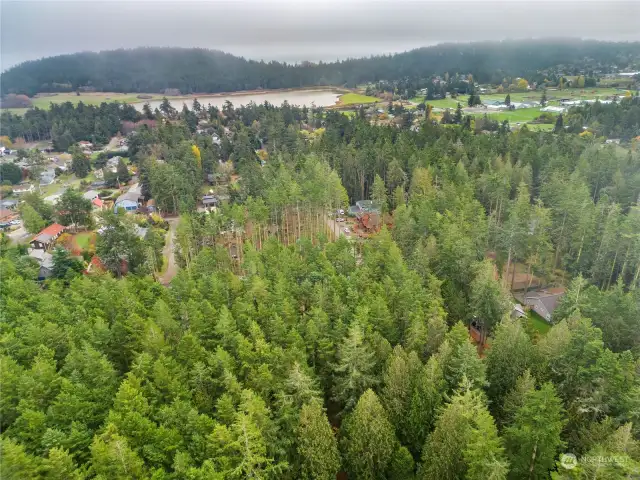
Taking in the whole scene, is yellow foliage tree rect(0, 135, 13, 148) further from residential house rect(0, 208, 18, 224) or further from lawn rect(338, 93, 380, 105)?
lawn rect(338, 93, 380, 105)

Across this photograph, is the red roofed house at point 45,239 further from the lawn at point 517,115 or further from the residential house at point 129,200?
the lawn at point 517,115

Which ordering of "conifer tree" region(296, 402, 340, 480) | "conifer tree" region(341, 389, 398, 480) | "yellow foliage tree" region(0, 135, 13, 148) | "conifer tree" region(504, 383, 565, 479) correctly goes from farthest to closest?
"yellow foliage tree" region(0, 135, 13, 148)
"conifer tree" region(341, 389, 398, 480)
"conifer tree" region(296, 402, 340, 480)
"conifer tree" region(504, 383, 565, 479)

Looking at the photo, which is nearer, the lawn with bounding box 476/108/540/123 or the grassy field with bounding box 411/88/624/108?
the lawn with bounding box 476/108/540/123

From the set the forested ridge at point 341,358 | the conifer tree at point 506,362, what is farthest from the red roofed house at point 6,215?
the conifer tree at point 506,362

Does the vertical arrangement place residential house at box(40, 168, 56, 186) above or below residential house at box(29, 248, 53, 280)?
above

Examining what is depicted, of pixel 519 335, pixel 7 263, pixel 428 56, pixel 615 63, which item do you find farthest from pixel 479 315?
pixel 428 56

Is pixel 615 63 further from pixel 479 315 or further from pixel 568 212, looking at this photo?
pixel 479 315

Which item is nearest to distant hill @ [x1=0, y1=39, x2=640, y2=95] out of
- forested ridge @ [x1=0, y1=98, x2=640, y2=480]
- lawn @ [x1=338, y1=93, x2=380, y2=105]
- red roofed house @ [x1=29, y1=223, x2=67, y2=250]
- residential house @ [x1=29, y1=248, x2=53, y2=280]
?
lawn @ [x1=338, y1=93, x2=380, y2=105]
